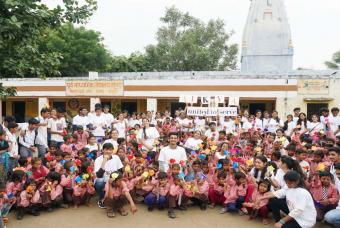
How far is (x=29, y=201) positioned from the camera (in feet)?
19.4

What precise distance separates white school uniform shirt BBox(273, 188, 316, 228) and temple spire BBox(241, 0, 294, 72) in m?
22.1

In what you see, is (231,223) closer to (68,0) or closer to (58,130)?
(68,0)

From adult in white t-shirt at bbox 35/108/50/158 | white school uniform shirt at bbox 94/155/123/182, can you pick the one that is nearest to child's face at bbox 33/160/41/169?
white school uniform shirt at bbox 94/155/123/182

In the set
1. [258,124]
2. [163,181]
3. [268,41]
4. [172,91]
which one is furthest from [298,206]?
[268,41]

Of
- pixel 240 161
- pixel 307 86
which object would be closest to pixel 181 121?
pixel 240 161

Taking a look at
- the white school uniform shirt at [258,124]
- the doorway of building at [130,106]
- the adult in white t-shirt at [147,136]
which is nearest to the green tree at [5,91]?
the adult in white t-shirt at [147,136]

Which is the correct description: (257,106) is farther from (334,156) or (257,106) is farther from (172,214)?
(172,214)

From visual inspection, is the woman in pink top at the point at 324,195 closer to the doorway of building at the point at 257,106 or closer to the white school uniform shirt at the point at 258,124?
the white school uniform shirt at the point at 258,124

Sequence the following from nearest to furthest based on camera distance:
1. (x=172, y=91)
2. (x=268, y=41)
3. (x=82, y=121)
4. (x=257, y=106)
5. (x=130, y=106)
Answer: (x=82, y=121) < (x=172, y=91) < (x=257, y=106) < (x=130, y=106) < (x=268, y=41)

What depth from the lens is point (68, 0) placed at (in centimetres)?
522

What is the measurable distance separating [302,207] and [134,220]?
8.94ft

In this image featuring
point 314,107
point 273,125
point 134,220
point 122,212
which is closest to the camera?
point 134,220

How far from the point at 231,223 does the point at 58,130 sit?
5.15 meters

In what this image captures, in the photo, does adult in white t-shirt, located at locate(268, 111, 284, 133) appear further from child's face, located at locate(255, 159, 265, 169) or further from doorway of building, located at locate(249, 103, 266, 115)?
doorway of building, located at locate(249, 103, 266, 115)
